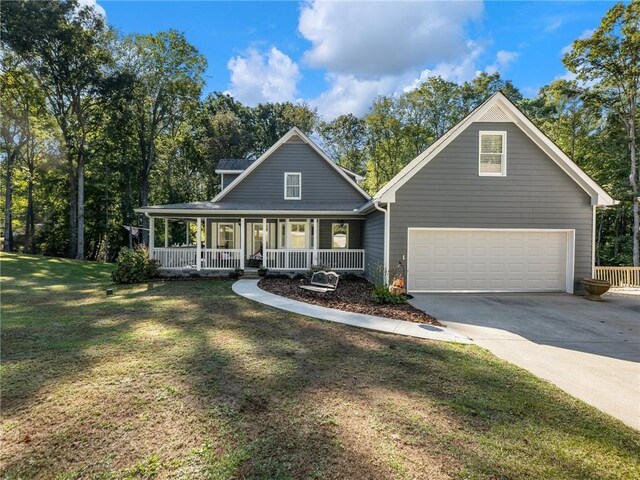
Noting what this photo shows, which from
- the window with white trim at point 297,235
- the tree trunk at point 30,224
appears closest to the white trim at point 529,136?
the window with white trim at point 297,235

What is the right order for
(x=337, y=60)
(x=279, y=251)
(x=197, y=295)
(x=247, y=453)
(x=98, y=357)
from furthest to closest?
(x=279, y=251) < (x=337, y=60) < (x=197, y=295) < (x=98, y=357) < (x=247, y=453)

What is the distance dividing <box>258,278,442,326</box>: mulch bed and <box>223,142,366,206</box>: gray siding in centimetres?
487

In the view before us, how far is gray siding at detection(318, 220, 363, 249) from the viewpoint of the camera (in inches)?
616

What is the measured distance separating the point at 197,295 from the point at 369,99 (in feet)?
85.5

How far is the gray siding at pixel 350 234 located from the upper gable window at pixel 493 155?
20.8 ft

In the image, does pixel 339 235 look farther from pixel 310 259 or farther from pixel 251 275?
pixel 251 275

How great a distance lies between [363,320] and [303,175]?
10487 mm

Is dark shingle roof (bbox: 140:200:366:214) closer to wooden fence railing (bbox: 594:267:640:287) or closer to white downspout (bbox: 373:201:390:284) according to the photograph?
white downspout (bbox: 373:201:390:284)

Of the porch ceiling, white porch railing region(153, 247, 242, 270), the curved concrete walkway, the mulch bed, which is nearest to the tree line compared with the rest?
white porch railing region(153, 247, 242, 270)

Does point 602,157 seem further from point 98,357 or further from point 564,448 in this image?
point 98,357

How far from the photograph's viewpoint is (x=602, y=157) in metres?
20.7

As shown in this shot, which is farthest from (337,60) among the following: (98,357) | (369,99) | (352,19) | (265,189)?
(369,99)

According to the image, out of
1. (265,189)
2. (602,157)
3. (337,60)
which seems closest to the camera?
(337,60)

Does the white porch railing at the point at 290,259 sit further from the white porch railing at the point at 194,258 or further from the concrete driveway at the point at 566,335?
the concrete driveway at the point at 566,335
